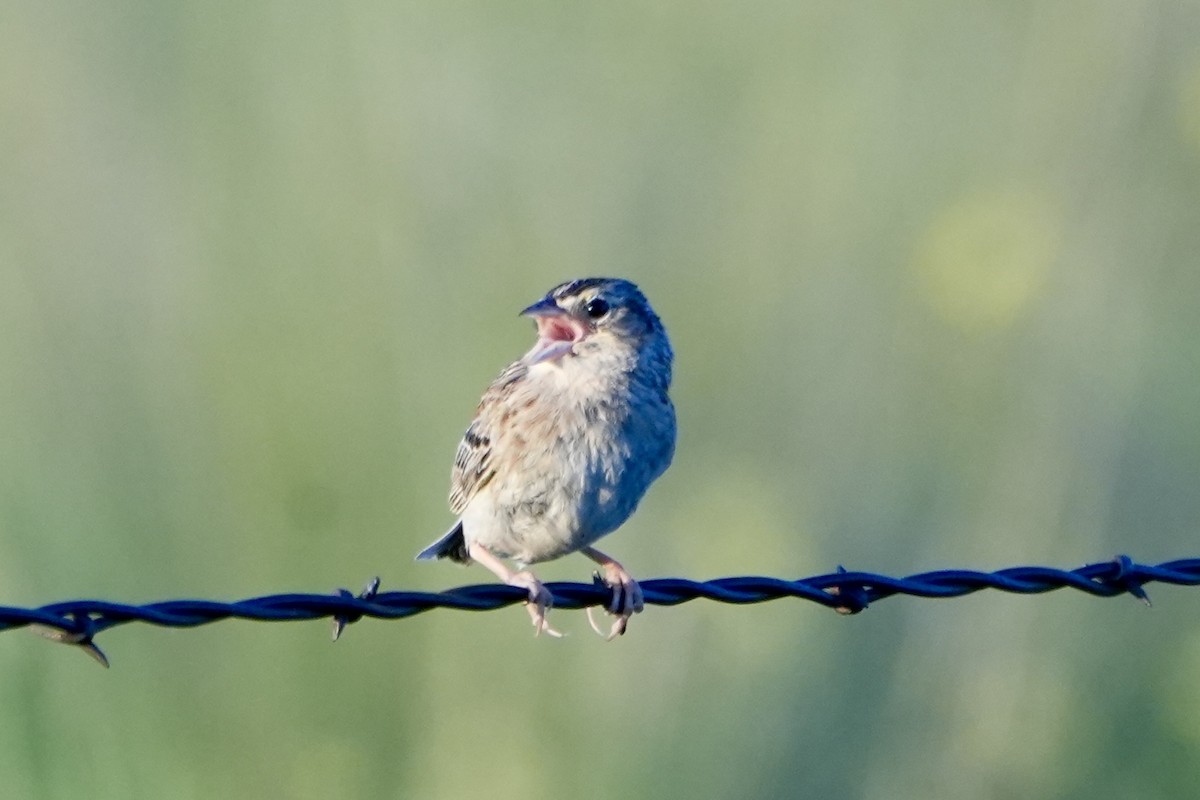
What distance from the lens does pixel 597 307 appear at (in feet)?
19.6

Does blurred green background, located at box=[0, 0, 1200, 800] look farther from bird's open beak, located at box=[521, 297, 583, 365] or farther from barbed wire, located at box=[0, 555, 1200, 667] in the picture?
barbed wire, located at box=[0, 555, 1200, 667]

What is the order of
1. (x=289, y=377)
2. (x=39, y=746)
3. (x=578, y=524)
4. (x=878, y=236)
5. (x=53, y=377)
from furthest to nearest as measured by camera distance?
(x=878, y=236), (x=53, y=377), (x=289, y=377), (x=39, y=746), (x=578, y=524)

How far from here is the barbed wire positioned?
3.34m

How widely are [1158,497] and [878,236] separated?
1.95m

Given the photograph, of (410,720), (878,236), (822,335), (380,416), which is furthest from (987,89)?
(410,720)

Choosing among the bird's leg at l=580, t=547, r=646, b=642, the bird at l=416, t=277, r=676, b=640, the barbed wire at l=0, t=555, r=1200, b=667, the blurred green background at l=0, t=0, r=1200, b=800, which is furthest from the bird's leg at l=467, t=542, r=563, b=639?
the blurred green background at l=0, t=0, r=1200, b=800

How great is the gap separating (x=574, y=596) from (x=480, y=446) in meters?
1.33

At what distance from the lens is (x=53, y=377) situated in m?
7.17

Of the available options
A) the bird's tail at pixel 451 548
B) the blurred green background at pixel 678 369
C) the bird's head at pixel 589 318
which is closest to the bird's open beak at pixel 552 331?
the bird's head at pixel 589 318

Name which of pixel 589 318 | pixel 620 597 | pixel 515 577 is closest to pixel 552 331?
pixel 589 318

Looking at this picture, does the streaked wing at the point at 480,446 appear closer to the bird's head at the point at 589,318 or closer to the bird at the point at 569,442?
the bird at the point at 569,442

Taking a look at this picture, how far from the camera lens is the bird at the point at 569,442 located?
5434 millimetres

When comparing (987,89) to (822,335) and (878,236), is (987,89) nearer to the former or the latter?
(878,236)

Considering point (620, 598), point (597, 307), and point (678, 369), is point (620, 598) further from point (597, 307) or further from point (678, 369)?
point (678, 369)
